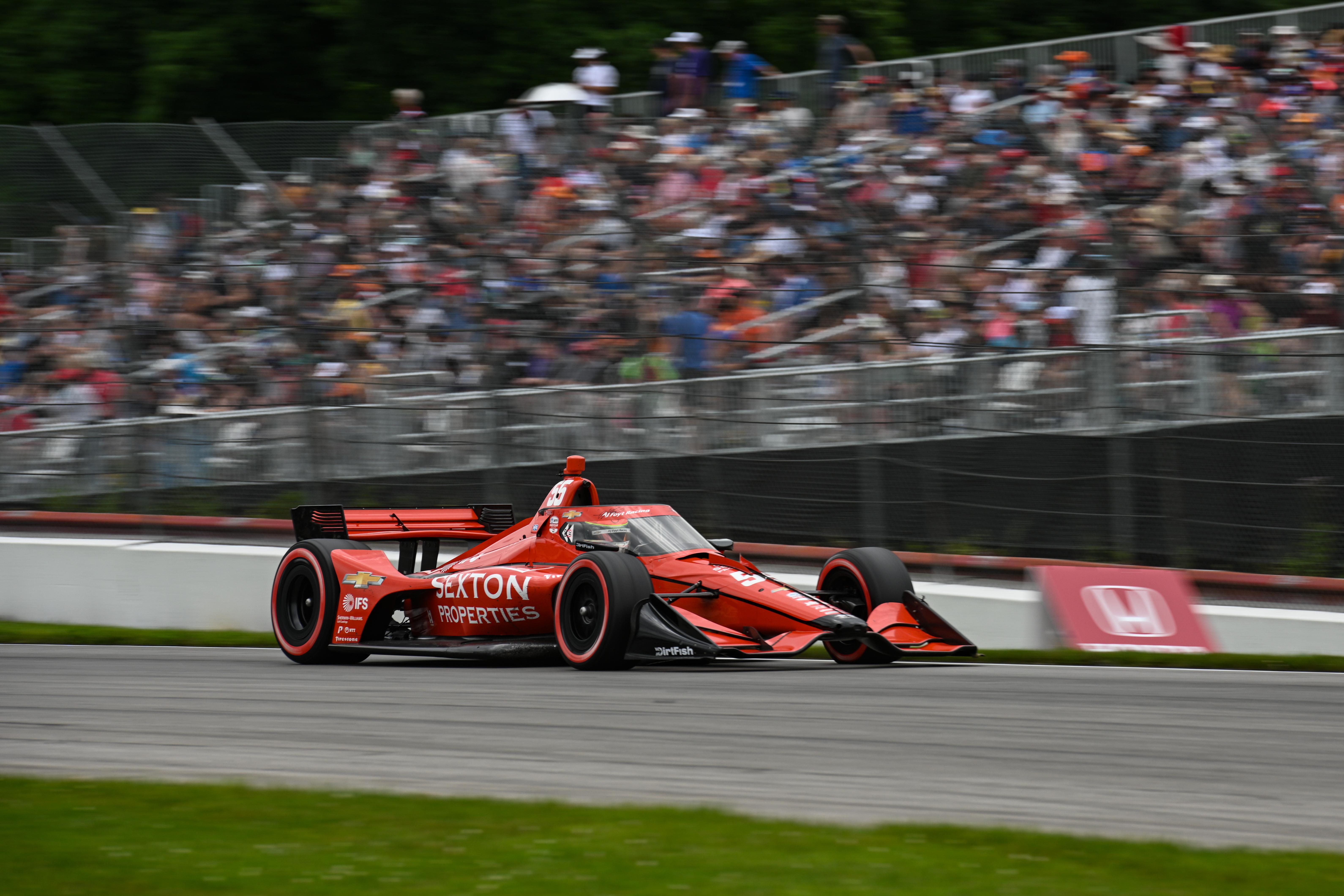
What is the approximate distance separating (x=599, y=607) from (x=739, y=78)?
919 cm

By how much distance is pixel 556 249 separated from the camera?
14.3 meters

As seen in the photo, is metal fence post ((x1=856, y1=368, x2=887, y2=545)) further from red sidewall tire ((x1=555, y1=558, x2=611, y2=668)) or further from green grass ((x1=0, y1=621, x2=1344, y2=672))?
red sidewall tire ((x1=555, y1=558, x2=611, y2=668))

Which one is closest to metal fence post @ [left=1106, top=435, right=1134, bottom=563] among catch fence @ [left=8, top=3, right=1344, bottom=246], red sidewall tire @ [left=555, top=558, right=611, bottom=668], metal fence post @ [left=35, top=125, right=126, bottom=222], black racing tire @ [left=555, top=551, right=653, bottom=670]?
black racing tire @ [left=555, top=551, right=653, bottom=670]

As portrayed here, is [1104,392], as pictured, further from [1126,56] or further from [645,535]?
[1126,56]

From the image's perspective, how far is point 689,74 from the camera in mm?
17828

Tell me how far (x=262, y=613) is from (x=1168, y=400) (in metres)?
7.82

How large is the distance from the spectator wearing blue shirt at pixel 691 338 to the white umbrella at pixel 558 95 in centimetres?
523

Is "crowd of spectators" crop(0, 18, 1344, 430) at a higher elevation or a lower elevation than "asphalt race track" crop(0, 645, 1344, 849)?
higher

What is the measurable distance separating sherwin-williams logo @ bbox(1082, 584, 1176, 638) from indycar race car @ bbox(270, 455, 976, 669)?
120 cm

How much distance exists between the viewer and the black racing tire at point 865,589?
33.3 ft

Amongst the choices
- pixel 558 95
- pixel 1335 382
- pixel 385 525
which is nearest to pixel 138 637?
pixel 385 525

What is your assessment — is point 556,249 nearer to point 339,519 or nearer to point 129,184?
point 339,519

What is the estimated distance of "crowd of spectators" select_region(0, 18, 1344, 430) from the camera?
12344 millimetres

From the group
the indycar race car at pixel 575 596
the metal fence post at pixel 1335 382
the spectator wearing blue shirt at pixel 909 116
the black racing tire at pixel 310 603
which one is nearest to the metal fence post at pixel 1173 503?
the metal fence post at pixel 1335 382
